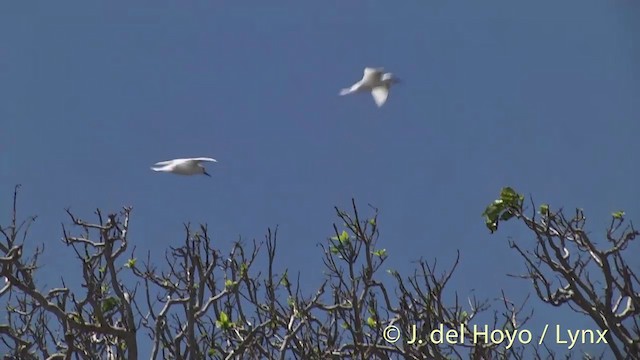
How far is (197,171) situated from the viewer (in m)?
8.23

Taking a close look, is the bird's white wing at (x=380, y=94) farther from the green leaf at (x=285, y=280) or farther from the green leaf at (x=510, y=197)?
the green leaf at (x=285, y=280)

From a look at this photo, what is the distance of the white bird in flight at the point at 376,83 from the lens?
8.84 m

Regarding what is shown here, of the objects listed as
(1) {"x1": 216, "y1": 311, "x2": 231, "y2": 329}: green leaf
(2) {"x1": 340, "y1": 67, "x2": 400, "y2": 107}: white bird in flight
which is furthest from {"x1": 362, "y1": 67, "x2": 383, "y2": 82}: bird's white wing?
(1) {"x1": 216, "y1": 311, "x2": 231, "y2": 329}: green leaf

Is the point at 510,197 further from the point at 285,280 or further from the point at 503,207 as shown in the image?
the point at 285,280

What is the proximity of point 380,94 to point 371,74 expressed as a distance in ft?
0.87

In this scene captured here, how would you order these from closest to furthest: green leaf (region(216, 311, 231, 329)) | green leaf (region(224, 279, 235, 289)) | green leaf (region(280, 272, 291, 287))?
1. green leaf (region(216, 311, 231, 329))
2. green leaf (region(224, 279, 235, 289))
3. green leaf (region(280, 272, 291, 287))

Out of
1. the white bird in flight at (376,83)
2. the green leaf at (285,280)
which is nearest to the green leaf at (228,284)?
the green leaf at (285,280)

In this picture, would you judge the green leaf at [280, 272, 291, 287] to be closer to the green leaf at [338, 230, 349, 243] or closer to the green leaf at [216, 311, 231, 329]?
the green leaf at [338, 230, 349, 243]

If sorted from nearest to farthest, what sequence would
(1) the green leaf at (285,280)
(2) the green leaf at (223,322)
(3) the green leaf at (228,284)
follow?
1. (2) the green leaf at (223,322)
2. (3) the green leaf at (228,284)
3. (1) the green leaf at (285,280)

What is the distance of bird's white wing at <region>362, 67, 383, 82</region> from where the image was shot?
8844 mm

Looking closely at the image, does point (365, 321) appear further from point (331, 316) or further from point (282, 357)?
point (282, 357)

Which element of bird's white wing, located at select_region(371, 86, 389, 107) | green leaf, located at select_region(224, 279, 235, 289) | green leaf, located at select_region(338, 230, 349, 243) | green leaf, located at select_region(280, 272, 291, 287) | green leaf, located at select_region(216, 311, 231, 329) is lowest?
green leaf, located at select_region(216, 311, 231, 329)

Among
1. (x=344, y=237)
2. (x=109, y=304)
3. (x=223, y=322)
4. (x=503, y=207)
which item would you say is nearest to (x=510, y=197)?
(x=503, y=207)

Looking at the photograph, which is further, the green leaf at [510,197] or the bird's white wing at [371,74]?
the bird's white wing at [371,74]
